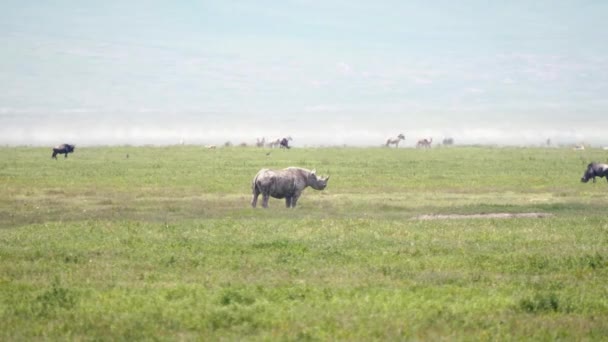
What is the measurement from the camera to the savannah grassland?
12.3m

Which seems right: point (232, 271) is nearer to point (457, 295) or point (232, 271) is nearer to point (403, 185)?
point (457, 295)

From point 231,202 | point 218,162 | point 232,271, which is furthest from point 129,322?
point 218,162

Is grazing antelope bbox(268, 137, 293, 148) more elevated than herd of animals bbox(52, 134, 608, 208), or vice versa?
grazing antelope bbox(268, 137, 293, 148)

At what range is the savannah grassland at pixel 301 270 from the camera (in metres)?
12.3

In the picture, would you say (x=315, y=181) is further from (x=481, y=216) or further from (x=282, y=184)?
(x=481, y=216)

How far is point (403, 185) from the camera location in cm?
3994

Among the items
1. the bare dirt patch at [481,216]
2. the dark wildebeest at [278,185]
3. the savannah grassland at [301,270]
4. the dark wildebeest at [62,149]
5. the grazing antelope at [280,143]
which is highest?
the grazing antelope at [280,143]

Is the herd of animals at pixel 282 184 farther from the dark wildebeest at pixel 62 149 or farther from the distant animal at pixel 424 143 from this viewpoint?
the distant animal at pixel 424 143

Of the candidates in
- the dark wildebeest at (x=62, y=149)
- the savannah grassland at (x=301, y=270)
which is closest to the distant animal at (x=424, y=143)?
the dark wildebeest at (x=62, y=149)

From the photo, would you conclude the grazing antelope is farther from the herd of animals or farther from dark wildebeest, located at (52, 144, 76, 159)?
the herd of animals

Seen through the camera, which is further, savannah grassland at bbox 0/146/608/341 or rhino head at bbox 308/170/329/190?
rhino head at bbox 308/170/329/190

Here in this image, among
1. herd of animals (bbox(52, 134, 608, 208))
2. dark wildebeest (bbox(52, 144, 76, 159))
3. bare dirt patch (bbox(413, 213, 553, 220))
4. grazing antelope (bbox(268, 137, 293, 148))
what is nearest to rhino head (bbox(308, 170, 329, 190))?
herd of animals (bbox(52, 134, 608, 208))

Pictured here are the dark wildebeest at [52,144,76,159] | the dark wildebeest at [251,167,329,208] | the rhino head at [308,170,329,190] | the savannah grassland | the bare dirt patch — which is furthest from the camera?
the dark wildebeest at [52,144,76,159]

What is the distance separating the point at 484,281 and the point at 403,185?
24804mm
